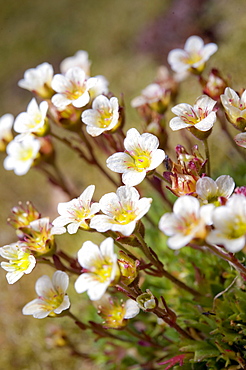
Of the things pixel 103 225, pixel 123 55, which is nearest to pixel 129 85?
pixel 123 55

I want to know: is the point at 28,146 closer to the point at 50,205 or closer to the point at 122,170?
the point at 122,170

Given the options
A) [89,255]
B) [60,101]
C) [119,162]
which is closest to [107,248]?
[89,255]

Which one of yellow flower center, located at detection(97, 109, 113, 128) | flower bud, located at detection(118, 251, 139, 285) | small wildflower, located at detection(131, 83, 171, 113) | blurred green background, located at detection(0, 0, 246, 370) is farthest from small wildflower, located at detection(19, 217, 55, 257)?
blurred green background, located at detection(0, 0, 246, 370)

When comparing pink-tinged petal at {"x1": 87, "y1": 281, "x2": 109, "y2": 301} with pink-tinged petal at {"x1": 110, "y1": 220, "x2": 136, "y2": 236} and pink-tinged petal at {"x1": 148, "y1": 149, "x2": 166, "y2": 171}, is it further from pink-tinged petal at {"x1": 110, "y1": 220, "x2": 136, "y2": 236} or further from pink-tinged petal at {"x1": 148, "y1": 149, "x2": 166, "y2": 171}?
pink-tinged petal at {"x1": 148, "y1": 149, "x2": 166, "y2": 171}

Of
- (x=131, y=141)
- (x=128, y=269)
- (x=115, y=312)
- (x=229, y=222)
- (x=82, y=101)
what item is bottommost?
(x=115, y=312)

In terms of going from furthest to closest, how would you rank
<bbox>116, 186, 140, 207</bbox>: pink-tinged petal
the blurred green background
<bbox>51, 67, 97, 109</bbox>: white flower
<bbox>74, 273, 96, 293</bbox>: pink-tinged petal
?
the blurred green background → <bbox>51, 67, 97, 109</bbox>: white flower → <bbox>116, 186, 140, 207</bbox>: pink-tinged petal → <bbox>74, 273, 96, 293</bbox>: pink-tinged petal

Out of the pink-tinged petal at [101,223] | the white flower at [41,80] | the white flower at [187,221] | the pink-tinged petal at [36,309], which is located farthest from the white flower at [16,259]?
the white flower at [41,80]

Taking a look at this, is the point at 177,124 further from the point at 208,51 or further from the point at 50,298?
the point at 50,298
